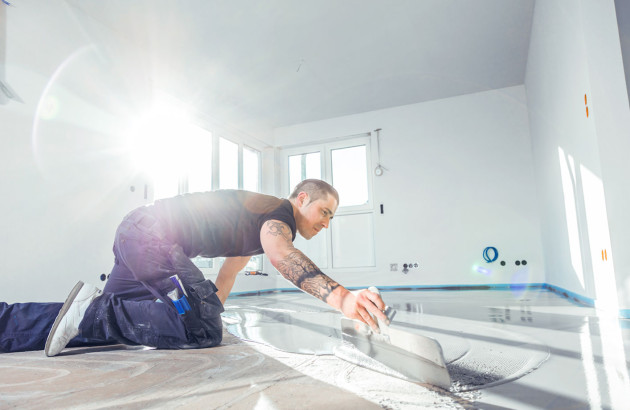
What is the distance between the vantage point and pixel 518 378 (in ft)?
3.25

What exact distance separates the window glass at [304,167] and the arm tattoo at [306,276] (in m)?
5.28

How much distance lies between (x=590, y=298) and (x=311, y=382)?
2.57 metres

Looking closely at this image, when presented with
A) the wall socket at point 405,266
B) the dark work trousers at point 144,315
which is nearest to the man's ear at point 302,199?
the dark work trousers at point 144,315

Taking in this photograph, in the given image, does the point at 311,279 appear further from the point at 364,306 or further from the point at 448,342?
the point at 448,342

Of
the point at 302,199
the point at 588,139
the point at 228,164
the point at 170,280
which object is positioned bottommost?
the point at 170,280

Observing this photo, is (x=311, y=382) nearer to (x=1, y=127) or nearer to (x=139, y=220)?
(x=139, y=220)

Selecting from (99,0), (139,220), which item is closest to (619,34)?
(139,220)

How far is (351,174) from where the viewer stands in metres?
6.27

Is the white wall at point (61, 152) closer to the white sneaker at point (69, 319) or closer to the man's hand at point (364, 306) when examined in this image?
the white sneaker at point (69, 319)

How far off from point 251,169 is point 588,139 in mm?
4962

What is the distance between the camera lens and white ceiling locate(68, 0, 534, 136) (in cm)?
369

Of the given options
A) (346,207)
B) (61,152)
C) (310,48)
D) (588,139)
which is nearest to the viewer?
(588,139)

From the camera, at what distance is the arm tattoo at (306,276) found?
111cm

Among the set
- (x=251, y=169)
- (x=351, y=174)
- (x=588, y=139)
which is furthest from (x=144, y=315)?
(x=251, y=169)
